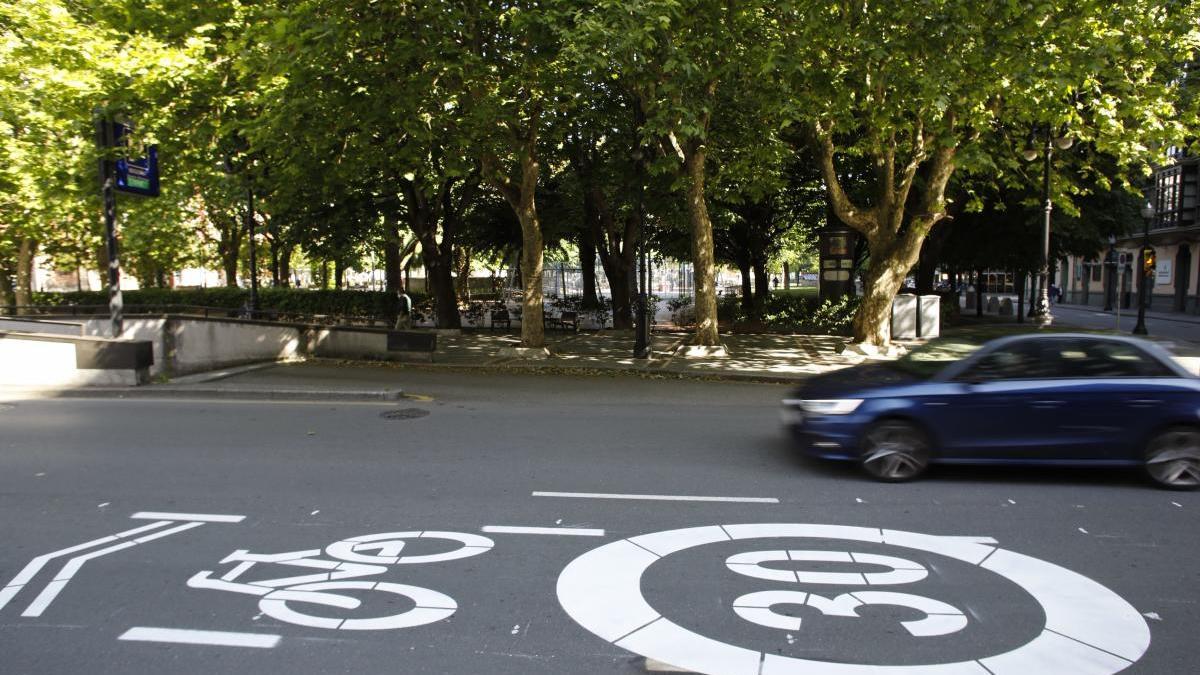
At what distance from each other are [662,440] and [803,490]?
2557mm

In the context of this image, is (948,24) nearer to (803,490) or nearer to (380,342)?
(803,490)

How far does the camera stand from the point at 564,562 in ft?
16.8

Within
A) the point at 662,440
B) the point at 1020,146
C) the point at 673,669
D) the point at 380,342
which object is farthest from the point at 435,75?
the point at 1020,146

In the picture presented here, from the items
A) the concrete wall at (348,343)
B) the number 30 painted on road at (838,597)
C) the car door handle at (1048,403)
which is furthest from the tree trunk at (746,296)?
the number 30 painted on road at (838,597)

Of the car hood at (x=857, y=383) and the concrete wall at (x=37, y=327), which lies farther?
the concrete wall at (x=37, y=327)

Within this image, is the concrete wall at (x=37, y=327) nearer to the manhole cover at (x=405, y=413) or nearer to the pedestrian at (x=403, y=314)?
the pedestrian at (x=403, y=314)

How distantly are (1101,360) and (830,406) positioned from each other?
2572mm

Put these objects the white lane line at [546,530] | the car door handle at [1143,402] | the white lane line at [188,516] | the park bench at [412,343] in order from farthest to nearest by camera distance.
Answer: the park bench at [412,343] → the car door handle at [1143,402] → the white lane line at [188,516] → the white lane line at [546,530]

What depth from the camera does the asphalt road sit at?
3939 mm

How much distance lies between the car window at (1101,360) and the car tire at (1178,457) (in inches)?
Answer: 22.1

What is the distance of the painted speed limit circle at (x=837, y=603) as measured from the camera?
12.4 feet

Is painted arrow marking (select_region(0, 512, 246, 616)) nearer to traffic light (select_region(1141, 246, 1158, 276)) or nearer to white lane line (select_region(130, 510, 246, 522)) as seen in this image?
white lane line (select_region(130, 510, 246, 522))

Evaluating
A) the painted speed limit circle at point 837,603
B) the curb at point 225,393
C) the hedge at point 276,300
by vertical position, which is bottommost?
the painted speed limit circle at point 837,603

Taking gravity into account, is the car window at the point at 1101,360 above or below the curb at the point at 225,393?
above
